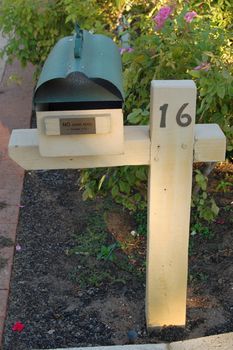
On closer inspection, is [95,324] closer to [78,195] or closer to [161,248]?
[161,248]

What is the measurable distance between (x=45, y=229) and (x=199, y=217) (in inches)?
40.0

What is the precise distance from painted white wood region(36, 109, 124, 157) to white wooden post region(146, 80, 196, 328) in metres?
0.18

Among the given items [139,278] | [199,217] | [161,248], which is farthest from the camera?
[199,217]

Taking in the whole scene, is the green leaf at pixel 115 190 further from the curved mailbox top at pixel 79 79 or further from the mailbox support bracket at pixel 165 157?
the curved mailbox top at pixel 79 79

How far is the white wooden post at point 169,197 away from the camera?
2631 millimetres

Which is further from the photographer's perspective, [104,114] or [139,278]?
[139,278]

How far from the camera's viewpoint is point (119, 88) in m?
2.45

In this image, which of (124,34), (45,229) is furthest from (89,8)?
(45,229)

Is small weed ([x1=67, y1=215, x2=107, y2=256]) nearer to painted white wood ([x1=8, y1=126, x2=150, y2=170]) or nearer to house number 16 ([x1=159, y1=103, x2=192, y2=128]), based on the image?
painted white wood ([x1=8, y1=126, x2=150, y2=170])

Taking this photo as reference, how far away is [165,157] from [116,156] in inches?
8.3

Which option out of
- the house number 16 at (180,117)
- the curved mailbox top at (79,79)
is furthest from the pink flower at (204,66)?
the curved mailbox top at (79,79)

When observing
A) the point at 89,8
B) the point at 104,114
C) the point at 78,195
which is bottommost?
the point at 78,195

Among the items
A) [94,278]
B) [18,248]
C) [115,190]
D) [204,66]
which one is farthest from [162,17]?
[18,248]

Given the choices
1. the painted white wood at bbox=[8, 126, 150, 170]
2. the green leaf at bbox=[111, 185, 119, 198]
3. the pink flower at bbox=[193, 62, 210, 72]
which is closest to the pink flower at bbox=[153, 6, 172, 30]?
the pink flower at bbox=[193, 62, 210, 72]
